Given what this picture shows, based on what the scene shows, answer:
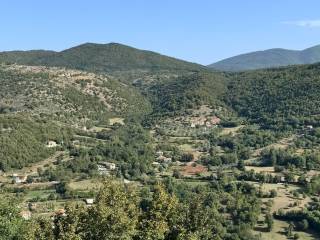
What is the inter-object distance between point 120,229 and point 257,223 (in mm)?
41891

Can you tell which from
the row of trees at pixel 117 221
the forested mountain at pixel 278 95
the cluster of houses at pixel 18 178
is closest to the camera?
the row of trees at pixel 117 221

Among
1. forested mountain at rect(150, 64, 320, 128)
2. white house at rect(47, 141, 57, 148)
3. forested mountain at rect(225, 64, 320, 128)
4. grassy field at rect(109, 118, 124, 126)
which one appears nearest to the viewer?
white house at rect(47, 141, 57, 148)

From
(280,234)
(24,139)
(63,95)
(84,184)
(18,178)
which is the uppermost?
(63,95)

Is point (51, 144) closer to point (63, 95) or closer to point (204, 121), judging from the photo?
point (63, 95)

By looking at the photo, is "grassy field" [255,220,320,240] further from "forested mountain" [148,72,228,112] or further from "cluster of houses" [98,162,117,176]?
"forested mountain" [148,72,228,112]

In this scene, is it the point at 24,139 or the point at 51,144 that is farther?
the point at 51,144

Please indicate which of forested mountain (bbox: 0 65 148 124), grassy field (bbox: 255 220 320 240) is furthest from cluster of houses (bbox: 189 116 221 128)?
grassy field (bbox: 255 220 320 240)

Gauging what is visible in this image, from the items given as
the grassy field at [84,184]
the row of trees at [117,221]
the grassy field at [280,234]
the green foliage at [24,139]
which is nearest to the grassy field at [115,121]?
the green foliage at [24,139]

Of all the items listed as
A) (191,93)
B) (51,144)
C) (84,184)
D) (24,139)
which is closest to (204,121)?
(191,93)

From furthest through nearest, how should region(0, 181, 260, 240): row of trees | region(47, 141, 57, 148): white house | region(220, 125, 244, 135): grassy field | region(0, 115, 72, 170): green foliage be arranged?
region(220, 125, 244, 135): grassy field < region(47, 141, 57, 148): white house < region(0, 115, 72, 170): green foliage < region(0, 181, 260, 240): row of trees

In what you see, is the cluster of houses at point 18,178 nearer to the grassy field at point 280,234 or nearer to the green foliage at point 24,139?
the green foliage at point 24,139

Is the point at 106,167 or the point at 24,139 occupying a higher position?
the point at 24,139

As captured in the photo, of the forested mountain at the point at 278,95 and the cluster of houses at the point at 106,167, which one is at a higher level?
the forested mountain at the point at 278,95

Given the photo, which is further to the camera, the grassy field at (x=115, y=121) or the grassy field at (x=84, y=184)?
the grassy field at (x=115, y=121)
